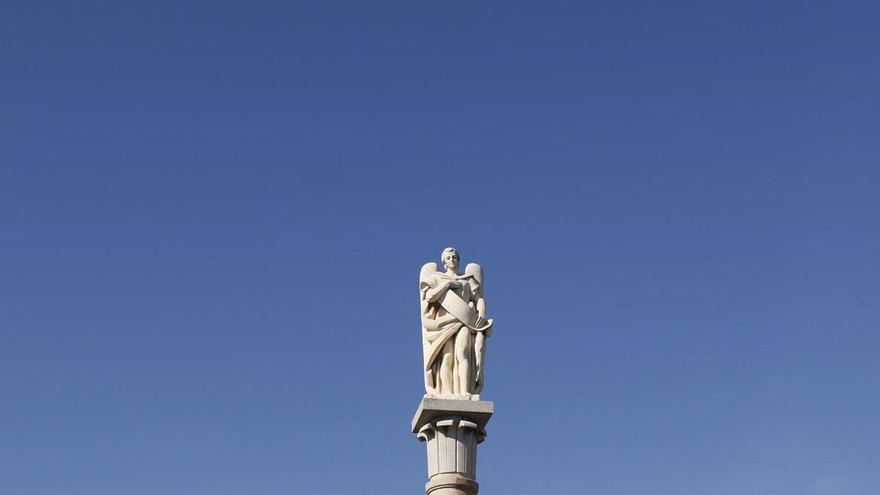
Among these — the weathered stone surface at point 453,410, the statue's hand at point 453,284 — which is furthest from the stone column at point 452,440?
the statue's hand at point 453,284

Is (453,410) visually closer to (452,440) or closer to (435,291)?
(452,440)

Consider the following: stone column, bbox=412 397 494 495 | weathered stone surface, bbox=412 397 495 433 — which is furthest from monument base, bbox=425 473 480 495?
weathered stone surface, bbox=412 397 495 433

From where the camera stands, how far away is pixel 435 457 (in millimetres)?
20109

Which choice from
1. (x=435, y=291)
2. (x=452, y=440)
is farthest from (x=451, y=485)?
(x=435, y=291)

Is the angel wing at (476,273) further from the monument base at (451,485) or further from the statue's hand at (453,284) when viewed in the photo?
the monument base at (451,485)

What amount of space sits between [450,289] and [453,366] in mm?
1286

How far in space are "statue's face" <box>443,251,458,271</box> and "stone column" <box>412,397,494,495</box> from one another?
2534 mm

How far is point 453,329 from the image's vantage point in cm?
2116

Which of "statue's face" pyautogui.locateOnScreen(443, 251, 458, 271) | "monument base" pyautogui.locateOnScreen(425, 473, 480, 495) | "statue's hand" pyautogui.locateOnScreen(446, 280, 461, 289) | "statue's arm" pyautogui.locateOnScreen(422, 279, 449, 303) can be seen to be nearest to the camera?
"monument base" pyautogui.locateOnScreen(425, 473, 480, 495)

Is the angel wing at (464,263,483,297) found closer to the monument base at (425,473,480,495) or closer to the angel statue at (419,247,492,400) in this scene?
the angel statue at (419,247,492,400)

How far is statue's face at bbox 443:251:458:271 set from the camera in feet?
71.5

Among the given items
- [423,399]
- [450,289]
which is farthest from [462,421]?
[450,289]

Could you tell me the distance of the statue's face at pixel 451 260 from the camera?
71.5 ft

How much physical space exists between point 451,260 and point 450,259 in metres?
0.03
